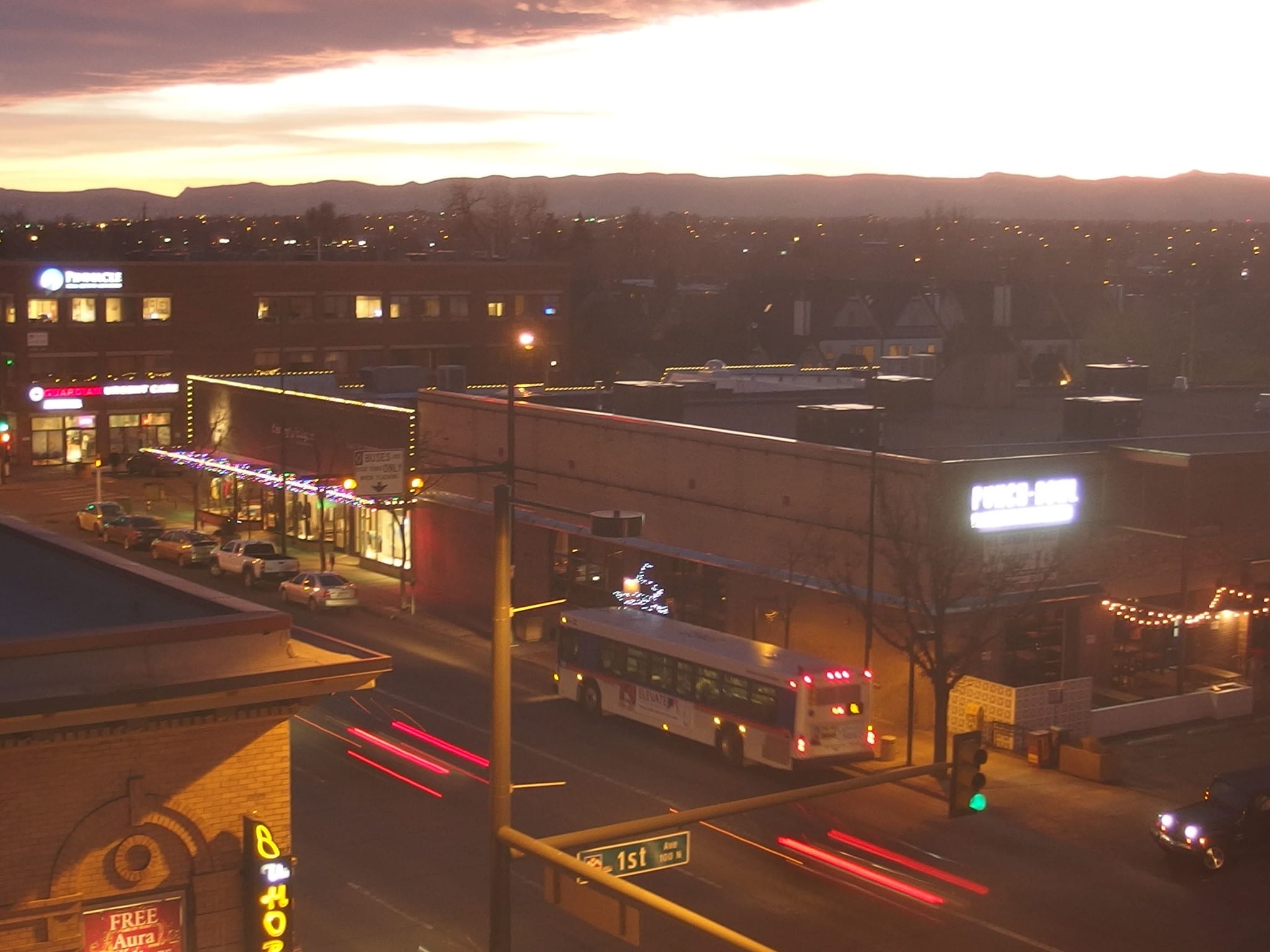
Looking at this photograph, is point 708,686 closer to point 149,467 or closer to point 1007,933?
point 1007,933

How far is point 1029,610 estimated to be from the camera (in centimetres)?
3180

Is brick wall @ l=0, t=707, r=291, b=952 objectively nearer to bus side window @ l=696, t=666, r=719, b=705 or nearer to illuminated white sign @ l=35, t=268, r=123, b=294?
bus side window @ l=696, t=666, r=719, b=705

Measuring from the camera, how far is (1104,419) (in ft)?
125

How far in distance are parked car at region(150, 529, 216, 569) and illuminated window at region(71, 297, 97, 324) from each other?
31813 mm

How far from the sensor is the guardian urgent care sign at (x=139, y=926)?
42.4 ft

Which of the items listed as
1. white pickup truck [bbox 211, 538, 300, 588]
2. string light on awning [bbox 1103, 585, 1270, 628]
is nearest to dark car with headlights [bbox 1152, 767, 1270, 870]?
string light on awning [bbox 1103, 585, 1270, 628]

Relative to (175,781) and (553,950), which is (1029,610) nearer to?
(553,950)

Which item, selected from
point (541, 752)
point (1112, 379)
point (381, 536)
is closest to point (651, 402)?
point (381, 536)

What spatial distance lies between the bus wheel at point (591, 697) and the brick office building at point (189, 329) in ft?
172

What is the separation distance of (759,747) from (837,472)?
7.37 meters

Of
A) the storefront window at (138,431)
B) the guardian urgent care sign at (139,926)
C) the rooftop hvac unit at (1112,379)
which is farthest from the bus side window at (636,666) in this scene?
the storefront window at (138,431)

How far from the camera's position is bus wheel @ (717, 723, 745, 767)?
29.2 m

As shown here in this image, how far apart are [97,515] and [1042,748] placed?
3914 cm

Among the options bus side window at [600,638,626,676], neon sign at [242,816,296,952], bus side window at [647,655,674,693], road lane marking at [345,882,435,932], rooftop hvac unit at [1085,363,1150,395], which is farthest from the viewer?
rooftop hvac unit at [1085,363,1150,395]
